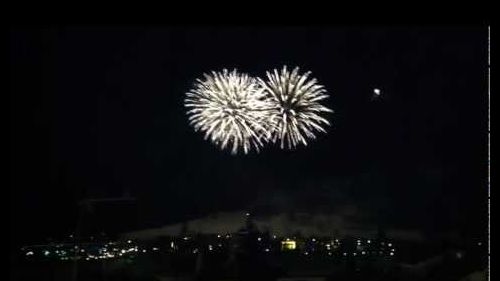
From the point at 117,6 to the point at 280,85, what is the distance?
297 centimetres

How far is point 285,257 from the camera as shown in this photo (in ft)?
32.4

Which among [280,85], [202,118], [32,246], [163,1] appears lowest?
[32,246]

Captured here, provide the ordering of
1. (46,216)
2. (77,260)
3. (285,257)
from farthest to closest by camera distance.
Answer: (285,257) → (77,260) → (46,216)

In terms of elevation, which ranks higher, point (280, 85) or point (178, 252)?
point (280, 85)

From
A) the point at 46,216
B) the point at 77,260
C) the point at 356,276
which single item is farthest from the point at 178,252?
the point at 356,276

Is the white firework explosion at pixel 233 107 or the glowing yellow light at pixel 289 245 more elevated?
the white firework explosion at pixel 233 107

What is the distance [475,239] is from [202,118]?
4653 millimetres

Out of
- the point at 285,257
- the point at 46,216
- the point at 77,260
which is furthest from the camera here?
the point at 285,257

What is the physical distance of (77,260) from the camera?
28.9 ft

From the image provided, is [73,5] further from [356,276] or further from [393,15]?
[356,276]

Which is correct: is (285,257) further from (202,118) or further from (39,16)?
(39,16)

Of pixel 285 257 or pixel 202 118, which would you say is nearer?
pixel 202 118

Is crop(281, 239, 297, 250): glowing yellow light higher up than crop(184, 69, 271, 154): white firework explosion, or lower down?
lower down

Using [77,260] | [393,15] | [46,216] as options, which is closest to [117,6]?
[393,15]
